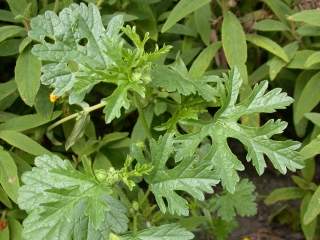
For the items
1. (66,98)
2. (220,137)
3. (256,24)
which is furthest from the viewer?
(256,24)

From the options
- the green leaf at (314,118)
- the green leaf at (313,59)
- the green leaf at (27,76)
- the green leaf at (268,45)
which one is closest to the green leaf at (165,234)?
the green leaf at (27,76)

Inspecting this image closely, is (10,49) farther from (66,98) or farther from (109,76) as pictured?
(109,76)

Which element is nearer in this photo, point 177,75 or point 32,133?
point 177,75

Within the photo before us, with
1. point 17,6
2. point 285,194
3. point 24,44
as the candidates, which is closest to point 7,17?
point 17,6

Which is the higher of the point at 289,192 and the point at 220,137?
the point at 220,137

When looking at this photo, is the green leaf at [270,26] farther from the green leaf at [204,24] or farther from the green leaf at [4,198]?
the green leaf at [4,198]

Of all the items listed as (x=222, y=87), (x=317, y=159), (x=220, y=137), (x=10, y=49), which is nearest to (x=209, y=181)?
(x=220, y=137)

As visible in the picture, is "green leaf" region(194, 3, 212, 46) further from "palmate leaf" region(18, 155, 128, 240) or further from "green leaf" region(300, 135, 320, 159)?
"palmate leaf" region(18, 155, 128, 240)
